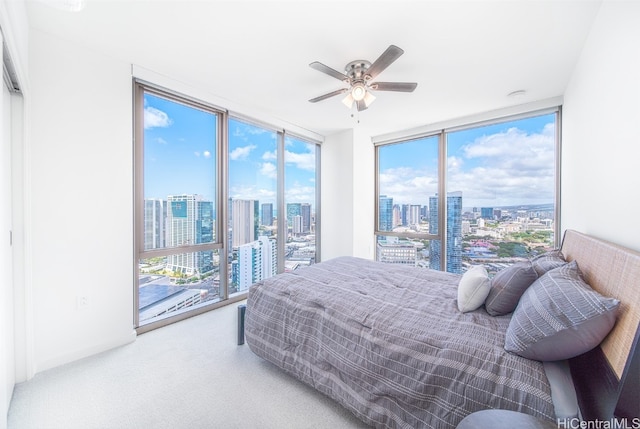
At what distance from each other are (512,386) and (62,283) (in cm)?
306

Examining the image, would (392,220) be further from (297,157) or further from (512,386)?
(512,386)

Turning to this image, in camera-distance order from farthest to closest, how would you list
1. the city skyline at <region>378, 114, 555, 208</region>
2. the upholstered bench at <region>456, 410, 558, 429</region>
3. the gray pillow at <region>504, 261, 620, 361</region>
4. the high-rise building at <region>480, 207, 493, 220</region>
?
1. the high-rise building at <region>480, 207, 493, 220</region>
2. the city skyline at <region>378, 114, 555, 208</region>
3. the gray pillow at <region>504, 261, 620, 361</region>
4. the upholstered bench at <region>456, 410, 558, 429</region>

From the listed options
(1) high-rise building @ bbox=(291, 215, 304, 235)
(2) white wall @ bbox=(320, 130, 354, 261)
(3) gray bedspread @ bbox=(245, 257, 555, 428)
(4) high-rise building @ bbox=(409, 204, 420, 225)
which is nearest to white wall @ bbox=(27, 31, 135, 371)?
(3) gray bedspread @ bbox=(245, 257, 555, 428)

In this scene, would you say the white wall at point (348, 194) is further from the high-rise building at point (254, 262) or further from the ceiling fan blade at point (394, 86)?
the ceiling fan blade at point (394, 86)

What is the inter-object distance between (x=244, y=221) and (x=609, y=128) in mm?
3599

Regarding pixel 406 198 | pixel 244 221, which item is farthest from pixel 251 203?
pixel 406 198

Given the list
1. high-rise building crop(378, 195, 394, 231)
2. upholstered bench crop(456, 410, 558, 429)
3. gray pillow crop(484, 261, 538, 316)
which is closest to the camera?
upholstered bench crop(456, 410, 558, 429)

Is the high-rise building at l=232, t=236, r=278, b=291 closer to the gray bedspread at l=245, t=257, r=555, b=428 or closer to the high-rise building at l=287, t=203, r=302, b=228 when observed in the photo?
the high-rise building at l=287, t=203, r=302, b=228

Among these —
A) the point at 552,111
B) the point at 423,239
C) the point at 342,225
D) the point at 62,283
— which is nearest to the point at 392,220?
the point at 423,239

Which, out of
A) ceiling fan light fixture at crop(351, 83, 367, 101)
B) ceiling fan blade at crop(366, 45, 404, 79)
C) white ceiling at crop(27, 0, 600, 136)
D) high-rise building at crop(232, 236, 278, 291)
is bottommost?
high-rise building at crop(232, 236, 278, 291)

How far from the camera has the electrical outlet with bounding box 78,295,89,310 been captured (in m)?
2.14

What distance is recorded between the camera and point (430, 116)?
3.72 metres

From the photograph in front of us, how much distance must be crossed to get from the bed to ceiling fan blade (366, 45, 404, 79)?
5.52ft

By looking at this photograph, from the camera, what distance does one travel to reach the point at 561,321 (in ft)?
3.39
